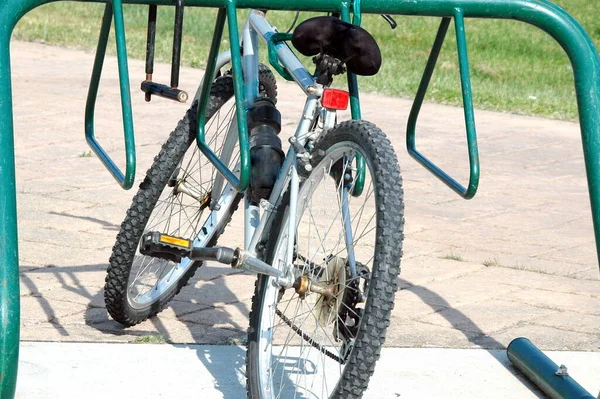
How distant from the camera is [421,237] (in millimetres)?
5043

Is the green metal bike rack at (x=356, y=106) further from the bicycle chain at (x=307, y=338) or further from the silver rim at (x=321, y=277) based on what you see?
the bicycle chain at (x=307, y=338)

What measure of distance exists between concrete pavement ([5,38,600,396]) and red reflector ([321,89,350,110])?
1.07 m

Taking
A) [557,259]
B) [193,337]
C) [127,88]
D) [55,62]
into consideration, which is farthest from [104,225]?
[55,62]

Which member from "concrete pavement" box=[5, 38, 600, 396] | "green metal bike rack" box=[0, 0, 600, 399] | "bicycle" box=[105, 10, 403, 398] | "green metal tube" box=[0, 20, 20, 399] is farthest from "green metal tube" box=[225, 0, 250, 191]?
"concrete pavement" box=[5, 38, 600, 396]

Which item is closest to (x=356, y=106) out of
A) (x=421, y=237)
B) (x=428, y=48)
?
(x=421, y=237)

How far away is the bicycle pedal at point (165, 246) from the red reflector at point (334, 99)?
61 cm

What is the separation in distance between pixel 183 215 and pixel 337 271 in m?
1.17

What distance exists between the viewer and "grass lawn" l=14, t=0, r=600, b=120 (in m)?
8.75

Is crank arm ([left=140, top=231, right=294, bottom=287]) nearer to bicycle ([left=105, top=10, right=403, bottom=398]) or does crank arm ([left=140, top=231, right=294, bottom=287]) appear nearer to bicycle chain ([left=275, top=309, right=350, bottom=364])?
bicycle ([left=105, top=10, right=403, bottom=398])

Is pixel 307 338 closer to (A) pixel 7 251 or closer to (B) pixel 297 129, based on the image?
(B) pixel 297 129

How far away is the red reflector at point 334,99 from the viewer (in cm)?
281

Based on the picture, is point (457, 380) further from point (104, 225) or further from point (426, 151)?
point (426, 151)

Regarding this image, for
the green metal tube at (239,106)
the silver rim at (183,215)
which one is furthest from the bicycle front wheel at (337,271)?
the silver rim at (183,215)

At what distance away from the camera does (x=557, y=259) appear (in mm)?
4828
